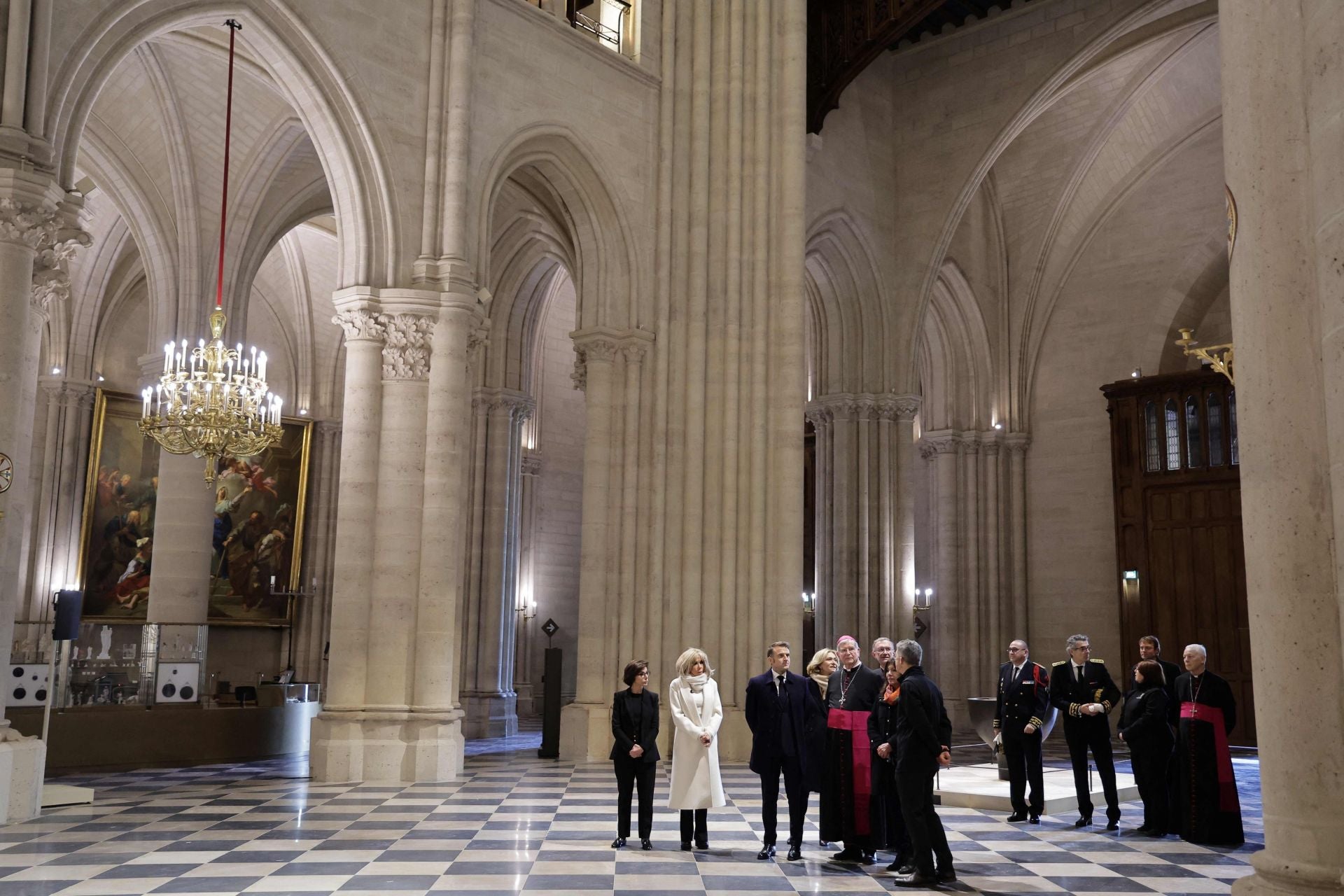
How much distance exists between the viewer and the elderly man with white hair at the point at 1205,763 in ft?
27.7

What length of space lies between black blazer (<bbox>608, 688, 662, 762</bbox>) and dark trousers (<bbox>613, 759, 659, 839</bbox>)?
0.05 m

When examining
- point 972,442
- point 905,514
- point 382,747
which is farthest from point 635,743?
point 972,442

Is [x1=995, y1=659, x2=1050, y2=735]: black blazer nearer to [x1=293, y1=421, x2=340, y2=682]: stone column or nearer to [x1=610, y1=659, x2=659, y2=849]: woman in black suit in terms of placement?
[x1=610, y1=659, x2=659, y2=849]: woman in black suit

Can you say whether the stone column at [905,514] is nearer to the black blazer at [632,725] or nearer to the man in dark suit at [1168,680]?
the man in dark suit at [1168,680]

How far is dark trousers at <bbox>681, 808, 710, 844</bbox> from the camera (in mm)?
7734

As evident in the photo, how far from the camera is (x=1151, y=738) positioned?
9055 millimetres

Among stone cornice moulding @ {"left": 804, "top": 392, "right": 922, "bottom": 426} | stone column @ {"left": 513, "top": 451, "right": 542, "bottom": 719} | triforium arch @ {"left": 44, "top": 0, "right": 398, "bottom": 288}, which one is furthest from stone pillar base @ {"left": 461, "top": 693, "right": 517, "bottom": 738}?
triforium arch @ {"left": 44, "top": 0, "right": 398, "bottom": 288}

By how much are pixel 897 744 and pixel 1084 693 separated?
120 inches

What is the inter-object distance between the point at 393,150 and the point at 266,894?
316 inches

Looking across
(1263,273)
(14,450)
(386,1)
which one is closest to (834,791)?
(1263,273)

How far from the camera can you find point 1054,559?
22.8 metres

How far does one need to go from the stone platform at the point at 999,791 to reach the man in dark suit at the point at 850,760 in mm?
1774

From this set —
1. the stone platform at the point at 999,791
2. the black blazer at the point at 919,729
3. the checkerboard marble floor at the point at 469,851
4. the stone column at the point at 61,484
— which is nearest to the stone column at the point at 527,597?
the stone column at the point at 61,484

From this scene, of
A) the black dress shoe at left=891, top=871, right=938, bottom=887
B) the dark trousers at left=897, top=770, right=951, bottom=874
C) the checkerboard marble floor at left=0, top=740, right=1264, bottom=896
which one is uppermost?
the dark trousers at left=897, top=770, right=951, bottom=874
